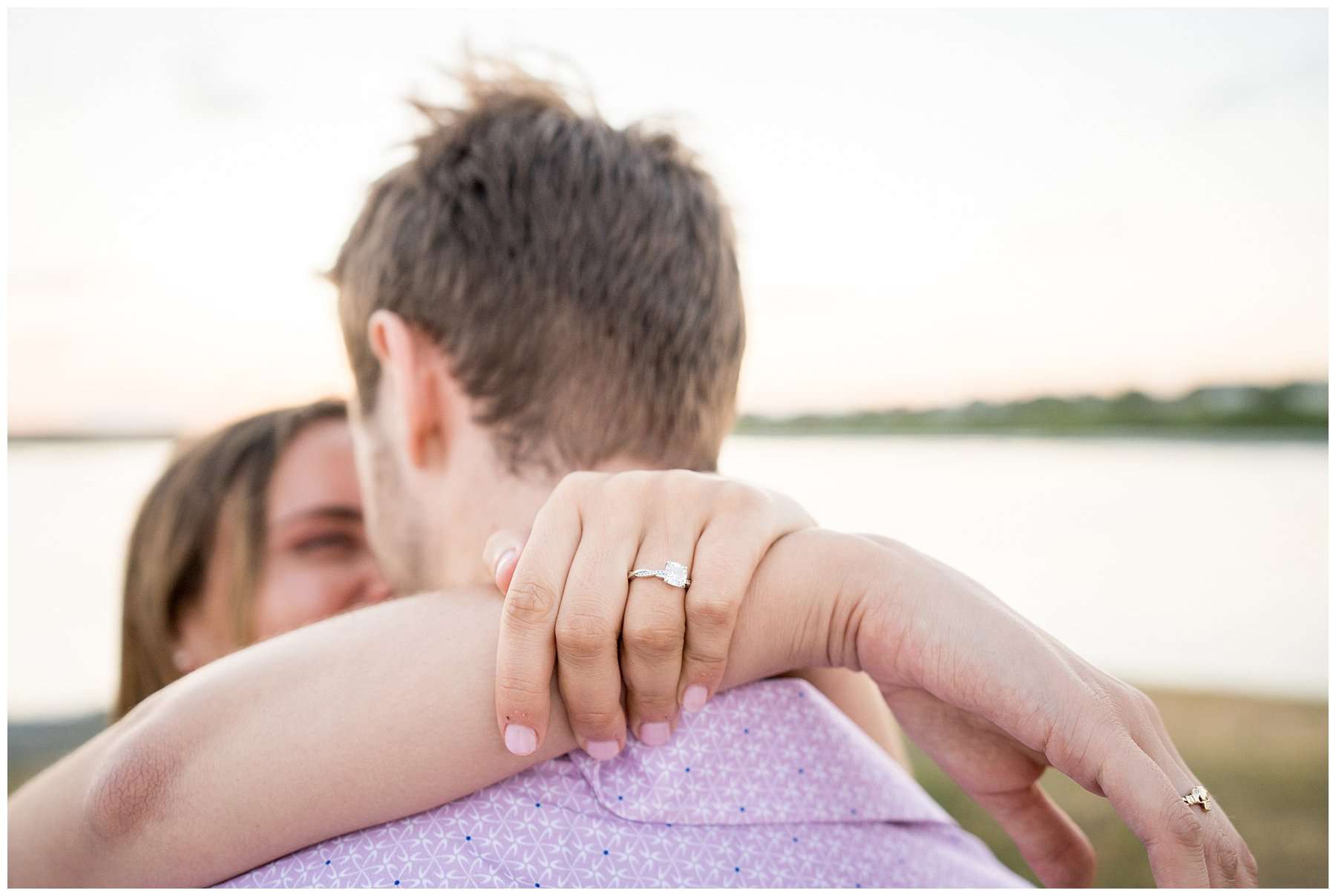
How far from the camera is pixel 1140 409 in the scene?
26703 millimetres

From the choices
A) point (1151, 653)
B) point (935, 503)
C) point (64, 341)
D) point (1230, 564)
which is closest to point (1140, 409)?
point (935, 503)

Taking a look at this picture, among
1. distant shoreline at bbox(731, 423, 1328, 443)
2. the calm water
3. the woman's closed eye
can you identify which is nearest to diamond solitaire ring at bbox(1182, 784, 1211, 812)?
the calm water

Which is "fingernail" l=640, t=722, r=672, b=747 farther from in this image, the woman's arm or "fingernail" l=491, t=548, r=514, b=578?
"fingernail" l=491, t=548, r=514, b=578

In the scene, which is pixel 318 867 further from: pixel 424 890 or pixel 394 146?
pixel 394 146

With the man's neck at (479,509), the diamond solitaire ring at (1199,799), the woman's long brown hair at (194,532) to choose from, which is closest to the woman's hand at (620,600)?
the man's neck at (479,509)

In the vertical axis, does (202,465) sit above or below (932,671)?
below

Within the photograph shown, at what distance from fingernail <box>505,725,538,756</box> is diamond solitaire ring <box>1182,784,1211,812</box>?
30.4 inches

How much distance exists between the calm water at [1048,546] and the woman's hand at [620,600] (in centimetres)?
89

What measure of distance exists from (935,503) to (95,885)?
12.7 meters

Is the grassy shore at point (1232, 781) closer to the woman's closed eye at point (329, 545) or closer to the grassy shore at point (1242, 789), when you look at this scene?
the grassy shore at point (1242, 789)

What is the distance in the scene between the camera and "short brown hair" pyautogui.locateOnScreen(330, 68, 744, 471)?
1657mm

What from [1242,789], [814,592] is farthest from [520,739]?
[1242,789]

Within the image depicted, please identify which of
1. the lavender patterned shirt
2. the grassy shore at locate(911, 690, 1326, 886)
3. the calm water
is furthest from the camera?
the calm water

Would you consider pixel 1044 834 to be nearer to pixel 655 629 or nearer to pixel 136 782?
pixel 655 629
